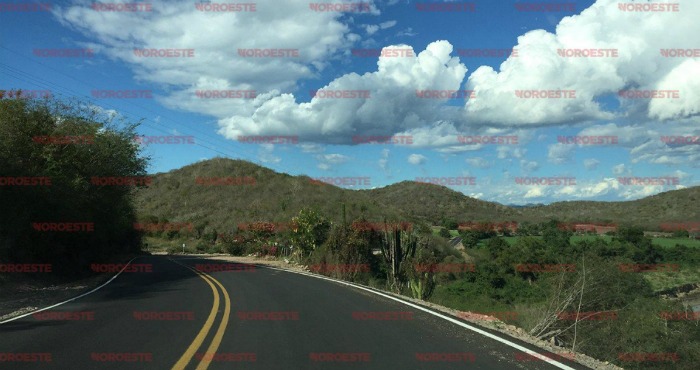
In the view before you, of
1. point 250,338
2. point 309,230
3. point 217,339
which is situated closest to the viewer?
point 217,339

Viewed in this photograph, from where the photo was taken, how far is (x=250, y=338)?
8.05 m

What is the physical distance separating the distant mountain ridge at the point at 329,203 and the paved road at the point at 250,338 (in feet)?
160

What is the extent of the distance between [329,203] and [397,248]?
5094cm

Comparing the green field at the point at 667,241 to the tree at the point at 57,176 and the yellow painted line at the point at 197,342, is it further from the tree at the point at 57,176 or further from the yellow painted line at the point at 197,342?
the yellow painted line at the point at 197,342

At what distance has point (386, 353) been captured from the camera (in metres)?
7.10

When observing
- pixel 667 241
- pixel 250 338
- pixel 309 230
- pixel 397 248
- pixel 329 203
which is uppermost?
pixel 329 203

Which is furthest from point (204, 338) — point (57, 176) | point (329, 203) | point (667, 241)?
point (329, 203)

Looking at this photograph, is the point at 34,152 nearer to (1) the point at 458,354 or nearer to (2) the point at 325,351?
(2) the point at 325,351

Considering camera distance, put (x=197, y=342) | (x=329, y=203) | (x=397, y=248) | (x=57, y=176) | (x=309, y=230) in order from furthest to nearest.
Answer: (x=329, y=203) → (x=309, y=230) → (x=397, y=248) → (x=57, y=176) → (x=197, y=342)

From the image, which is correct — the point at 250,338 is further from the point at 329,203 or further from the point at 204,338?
the point at 329,203

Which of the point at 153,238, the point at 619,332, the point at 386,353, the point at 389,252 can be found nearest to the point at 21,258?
the point at 389,252

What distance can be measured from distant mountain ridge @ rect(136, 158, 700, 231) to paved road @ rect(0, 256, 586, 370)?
48.7 meters

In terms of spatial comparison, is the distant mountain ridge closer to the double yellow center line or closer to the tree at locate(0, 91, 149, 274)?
the tree at locate(0, 91, 149, 274)

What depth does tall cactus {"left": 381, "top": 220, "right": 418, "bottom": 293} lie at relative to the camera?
22.8m
